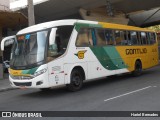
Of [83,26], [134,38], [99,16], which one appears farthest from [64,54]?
[99,16]

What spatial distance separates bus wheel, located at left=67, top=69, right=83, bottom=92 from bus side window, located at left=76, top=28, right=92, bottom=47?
1169 millimetres

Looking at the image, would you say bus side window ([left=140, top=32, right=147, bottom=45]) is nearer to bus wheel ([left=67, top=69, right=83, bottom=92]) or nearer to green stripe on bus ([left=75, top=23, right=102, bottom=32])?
green stripe on bus ([left=75, top=23, right=102, bottom=32])

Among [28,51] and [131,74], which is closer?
[28,51]

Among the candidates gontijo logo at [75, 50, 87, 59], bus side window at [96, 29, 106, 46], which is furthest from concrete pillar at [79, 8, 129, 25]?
gontijo logo at [75, 50, 87, 59]

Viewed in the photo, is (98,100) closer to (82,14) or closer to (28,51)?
(28,51)

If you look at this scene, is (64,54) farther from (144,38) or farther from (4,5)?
A: (4,5)

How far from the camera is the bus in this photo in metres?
12.3

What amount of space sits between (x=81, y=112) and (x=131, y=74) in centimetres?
1071

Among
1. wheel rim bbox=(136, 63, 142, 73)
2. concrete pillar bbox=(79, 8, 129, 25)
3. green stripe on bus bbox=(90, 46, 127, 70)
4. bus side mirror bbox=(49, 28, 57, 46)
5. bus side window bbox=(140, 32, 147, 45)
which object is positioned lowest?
wheel rim bbox=(136, 63, 142, 73)

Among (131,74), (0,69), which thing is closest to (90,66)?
(131,74)

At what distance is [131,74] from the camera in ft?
63.3

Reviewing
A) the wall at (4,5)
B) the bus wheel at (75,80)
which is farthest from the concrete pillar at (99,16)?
the bus wheel at (75,80)

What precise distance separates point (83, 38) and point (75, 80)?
6.42ft

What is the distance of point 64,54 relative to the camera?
513 inches
